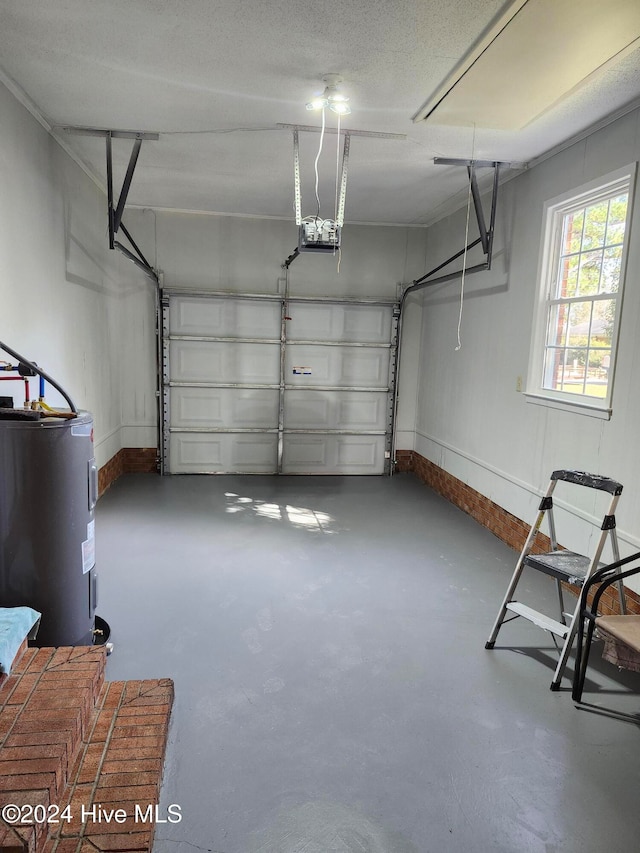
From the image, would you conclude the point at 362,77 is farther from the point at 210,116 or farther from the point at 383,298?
the point at 383,298

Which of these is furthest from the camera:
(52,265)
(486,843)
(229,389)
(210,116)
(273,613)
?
(229,389)

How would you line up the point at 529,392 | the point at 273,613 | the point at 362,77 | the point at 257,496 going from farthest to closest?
the point at 257,496
the point at 529,392
the point at 273,613
the point at 362,77

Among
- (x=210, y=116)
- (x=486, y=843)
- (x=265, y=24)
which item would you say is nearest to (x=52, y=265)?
(x=210, y=116)

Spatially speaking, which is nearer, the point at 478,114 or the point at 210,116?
the point at 478,114

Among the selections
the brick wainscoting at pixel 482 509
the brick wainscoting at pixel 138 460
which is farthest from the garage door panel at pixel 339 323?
the brick wainscoting at pixel 138 460

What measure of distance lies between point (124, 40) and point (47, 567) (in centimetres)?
269

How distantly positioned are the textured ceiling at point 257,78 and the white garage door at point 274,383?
2.01m

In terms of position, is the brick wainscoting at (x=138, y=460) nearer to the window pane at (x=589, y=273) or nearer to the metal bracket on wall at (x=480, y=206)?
the metal bracket on wall at (x=480, y=206)

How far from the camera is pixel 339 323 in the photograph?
690 centimetres

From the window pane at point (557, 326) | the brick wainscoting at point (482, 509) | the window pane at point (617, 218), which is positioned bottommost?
the brick wainscoting at point (482, 509)

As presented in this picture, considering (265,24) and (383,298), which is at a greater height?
(265,24)

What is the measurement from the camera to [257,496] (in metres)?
5.98

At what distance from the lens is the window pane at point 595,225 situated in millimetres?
3746

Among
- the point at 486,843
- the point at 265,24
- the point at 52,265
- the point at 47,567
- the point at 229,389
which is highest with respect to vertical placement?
the point at 265,24
